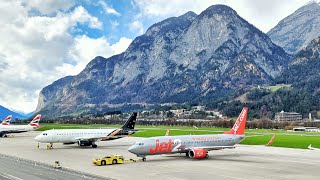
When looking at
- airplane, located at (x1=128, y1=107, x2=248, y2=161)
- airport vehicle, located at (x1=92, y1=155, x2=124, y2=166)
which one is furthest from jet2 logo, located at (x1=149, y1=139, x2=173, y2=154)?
airport vehicle, located at (x1=92, y1=155, x2=124, y2=166)

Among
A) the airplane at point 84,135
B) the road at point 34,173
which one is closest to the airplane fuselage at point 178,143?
the road at point 34,173

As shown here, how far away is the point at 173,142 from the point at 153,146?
148 inches

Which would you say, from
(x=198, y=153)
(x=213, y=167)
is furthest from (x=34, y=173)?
(x=198, y=153)

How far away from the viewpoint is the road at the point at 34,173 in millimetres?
42188

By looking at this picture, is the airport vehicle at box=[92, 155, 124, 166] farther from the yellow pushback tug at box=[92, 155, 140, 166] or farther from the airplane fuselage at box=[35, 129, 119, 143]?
the airplane fuselage at box=[35, 129, 119, 143]

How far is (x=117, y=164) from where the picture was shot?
54.0m

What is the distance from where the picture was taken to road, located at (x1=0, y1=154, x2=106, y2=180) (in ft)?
138

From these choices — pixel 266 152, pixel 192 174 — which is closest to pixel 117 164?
pixel 192 174

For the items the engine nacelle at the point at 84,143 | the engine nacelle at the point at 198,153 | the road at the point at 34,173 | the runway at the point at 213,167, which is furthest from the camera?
the engine nacelle at the point at 84,143

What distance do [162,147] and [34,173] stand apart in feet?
65.2

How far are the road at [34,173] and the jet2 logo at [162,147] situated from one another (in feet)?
47.2

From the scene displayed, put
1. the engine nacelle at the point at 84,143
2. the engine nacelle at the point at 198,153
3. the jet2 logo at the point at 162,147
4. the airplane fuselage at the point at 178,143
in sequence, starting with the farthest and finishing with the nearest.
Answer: the engine nacelle at the point at 84,143, the engine nacelle at the point at 198,153, the jet2 logo at the point at 162,147, the airplane fuselage at the point at 178,143

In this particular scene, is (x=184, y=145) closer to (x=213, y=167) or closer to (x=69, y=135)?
(x=213, y=167)

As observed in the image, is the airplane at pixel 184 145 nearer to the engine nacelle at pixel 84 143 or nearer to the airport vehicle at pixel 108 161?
the airport vehicle at pixel 108 161
